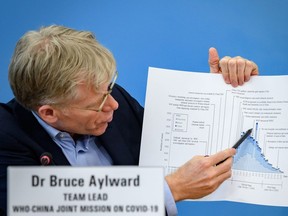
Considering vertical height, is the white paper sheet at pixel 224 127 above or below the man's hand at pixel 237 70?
below

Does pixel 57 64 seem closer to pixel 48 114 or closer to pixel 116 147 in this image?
pixel 48 114

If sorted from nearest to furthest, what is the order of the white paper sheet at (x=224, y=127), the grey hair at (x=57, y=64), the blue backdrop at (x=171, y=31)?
the grey hair at (x=57, y=64), the white paper sheet at (x=224, y=127), the blue backdrop at (x=171, y=31)

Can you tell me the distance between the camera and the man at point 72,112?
1034 mm

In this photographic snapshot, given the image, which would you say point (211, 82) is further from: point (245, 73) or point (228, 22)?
point (228, 22)

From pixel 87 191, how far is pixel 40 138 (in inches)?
17.2

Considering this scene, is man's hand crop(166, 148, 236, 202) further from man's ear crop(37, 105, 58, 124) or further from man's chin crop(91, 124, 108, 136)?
man's ear crop(37, 105, 58, 124)

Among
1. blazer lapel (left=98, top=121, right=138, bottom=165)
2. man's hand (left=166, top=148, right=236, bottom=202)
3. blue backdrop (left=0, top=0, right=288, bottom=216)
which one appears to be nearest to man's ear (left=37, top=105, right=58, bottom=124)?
blazer lapel (left=98, top=121, right=138, bottom=165)

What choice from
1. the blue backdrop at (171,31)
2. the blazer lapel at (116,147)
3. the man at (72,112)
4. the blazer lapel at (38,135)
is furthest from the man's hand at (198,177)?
the blue backdrop at (171,31)

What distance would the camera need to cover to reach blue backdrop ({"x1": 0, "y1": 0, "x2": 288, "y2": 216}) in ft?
6.10

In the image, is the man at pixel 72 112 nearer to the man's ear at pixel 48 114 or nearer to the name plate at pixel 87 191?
the man's ear at pixel 48 114

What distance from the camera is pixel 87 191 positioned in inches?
28.8

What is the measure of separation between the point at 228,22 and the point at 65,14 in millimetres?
652

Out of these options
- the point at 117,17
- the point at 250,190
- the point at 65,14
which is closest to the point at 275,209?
the point at 250,190

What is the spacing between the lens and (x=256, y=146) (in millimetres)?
1164
